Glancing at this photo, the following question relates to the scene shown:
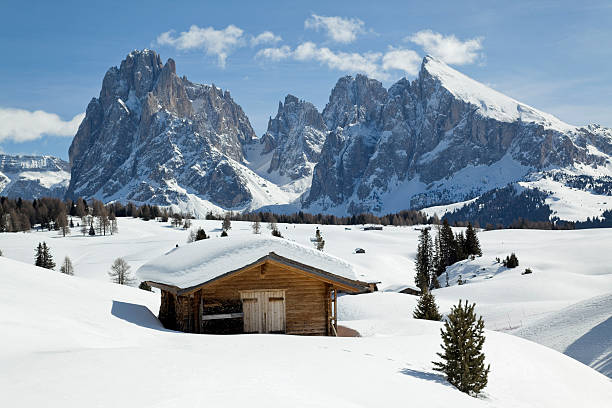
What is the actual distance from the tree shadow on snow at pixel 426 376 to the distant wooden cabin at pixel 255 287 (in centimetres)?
690

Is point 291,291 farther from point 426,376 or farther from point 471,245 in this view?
point 471,245

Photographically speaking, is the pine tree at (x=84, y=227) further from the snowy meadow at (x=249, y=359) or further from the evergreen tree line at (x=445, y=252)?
Result: the snowy meadow at (x=249, y=359)

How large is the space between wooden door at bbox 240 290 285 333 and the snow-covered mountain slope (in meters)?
3.42

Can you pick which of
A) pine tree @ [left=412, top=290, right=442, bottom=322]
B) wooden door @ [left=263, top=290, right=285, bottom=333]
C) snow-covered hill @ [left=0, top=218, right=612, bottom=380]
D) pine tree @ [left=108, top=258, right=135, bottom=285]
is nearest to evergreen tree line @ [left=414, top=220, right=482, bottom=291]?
snow-covered hill @ [left=0, top=218, right=612, bottom=380]

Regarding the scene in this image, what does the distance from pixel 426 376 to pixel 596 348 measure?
14585 millimetres

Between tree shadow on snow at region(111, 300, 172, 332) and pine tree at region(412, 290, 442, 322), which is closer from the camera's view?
tree shadow on snow at region(111, 300, 172, 332)

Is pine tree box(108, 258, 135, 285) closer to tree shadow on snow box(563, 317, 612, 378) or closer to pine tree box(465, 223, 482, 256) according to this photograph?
pine tree box(465, 223, 482, 256)

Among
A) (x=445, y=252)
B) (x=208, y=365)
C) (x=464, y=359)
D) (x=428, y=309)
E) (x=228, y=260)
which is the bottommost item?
(x=445, y=252)

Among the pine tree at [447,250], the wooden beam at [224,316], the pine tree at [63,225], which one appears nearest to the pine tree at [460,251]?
the pine tree at [447,250]

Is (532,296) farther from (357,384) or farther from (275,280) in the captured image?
(357,384)

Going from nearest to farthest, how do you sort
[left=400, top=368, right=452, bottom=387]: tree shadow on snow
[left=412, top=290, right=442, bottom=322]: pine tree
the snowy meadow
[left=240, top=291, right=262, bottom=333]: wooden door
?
the snowy meadow < [left=400, top=368, right=452, bottom=387]: tree shadow on snow < [left=240, top=291, right=262, bottom=333]: wooden door < [left=412, top=290, right=442, bottom=322]: pine tree

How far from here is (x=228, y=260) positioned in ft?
68.5

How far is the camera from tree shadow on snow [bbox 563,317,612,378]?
22934 mm

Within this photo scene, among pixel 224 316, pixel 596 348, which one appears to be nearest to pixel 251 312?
pixel 224 316
